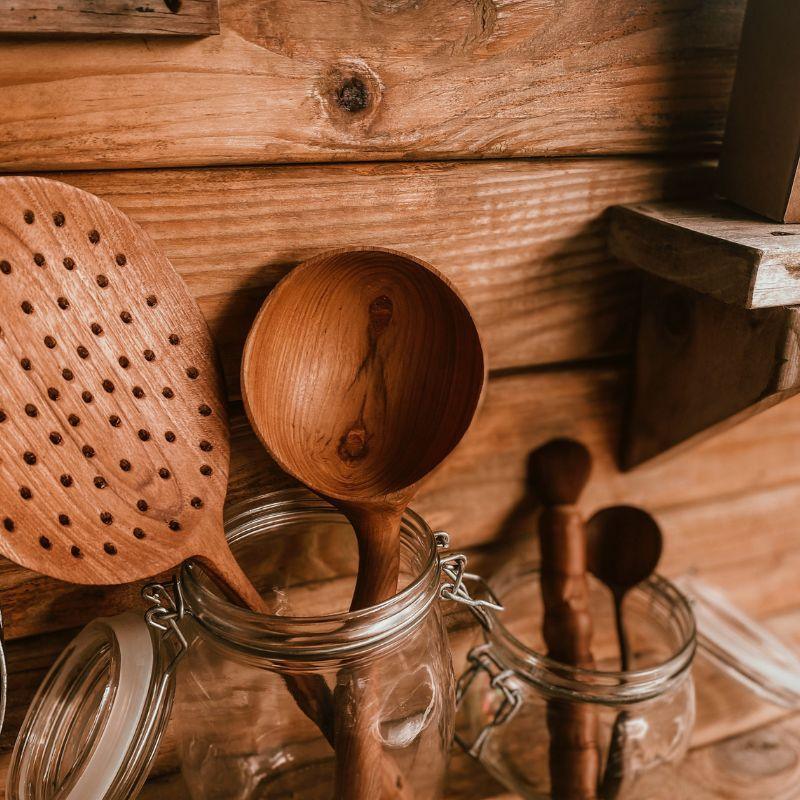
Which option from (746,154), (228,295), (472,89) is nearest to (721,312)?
(746,154)

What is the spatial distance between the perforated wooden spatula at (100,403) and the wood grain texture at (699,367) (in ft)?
1.06

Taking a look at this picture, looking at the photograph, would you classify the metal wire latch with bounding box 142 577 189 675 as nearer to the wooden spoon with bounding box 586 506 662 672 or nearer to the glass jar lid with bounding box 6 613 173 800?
the glass jar lid with bounding box 6 613 173 800

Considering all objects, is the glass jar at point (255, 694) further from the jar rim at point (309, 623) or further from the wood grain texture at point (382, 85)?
the wood grain texture at point (382, 85)

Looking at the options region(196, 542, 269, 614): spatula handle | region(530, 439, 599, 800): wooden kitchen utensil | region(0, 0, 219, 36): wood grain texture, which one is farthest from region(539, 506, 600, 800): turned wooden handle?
region(0, 0, 219, 36): wood grain texture

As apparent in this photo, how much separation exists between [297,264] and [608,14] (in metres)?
0.25

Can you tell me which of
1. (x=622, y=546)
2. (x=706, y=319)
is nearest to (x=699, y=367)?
(x=706, y=319)

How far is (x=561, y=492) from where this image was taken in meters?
0.59

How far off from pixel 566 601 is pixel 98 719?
0.31m

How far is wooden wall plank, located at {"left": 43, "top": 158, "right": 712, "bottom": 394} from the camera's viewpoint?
458mm

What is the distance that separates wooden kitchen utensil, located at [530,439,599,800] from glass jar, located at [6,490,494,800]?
0.34 ft

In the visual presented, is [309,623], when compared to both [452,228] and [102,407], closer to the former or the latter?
[102,407]

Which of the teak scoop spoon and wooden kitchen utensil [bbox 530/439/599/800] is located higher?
the teak scoop spoon

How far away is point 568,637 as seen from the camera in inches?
22.4

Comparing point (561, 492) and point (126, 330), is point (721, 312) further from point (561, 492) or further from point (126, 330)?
point (126, 330)
